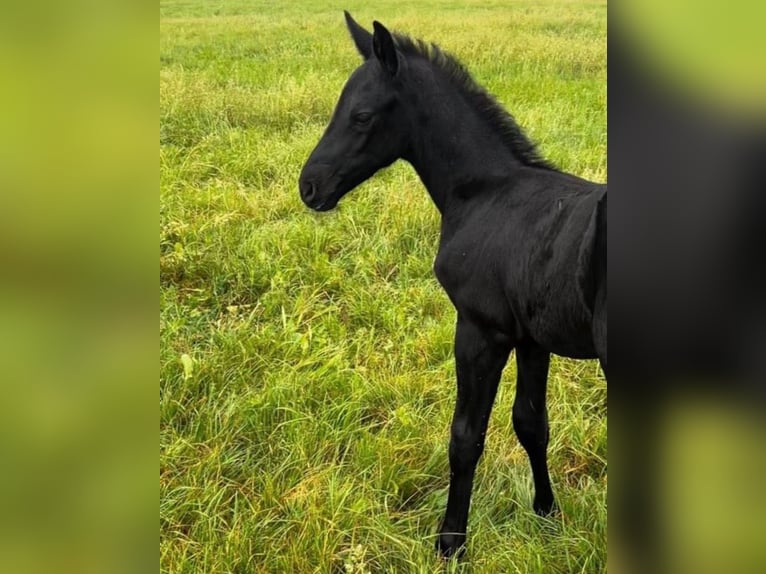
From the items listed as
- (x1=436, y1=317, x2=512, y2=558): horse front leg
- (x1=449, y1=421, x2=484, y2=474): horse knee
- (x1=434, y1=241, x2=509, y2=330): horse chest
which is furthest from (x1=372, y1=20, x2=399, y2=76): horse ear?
(x1=449, y1=421, x2=484, y2=474): horse knee

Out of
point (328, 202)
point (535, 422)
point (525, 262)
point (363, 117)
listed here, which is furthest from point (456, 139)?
point (535, 422)

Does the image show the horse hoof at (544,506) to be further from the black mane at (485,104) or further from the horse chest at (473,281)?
the black mane at (485,104)

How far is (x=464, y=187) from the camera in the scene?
2123 millimetres

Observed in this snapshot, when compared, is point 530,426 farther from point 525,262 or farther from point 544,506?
point 525,262

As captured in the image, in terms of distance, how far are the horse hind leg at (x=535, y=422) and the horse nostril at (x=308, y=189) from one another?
2.75 ft

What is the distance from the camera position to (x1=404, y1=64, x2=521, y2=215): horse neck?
2.10 metres

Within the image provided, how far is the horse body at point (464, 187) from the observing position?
6.33ft

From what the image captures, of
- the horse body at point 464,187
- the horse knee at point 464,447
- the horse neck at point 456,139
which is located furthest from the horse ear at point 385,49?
the horse knee at point 464,447

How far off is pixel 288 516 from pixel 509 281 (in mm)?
1073

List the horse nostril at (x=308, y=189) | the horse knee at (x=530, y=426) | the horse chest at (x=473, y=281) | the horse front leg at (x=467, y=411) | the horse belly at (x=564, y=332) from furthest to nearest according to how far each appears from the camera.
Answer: the horse knee at (x=530, y=426) → the horse nostril at (x=308, y=189) → the horse front leg at (x=467, y=411) → the horse chest at (x=473, y=281) → the horse belly at (x=564, y=332)

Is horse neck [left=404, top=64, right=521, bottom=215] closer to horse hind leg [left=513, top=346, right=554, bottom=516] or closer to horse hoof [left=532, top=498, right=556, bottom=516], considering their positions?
Answer: horse hind leg [left=513, top=346, right=554, bottom=516]

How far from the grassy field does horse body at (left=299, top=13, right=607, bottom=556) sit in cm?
25
